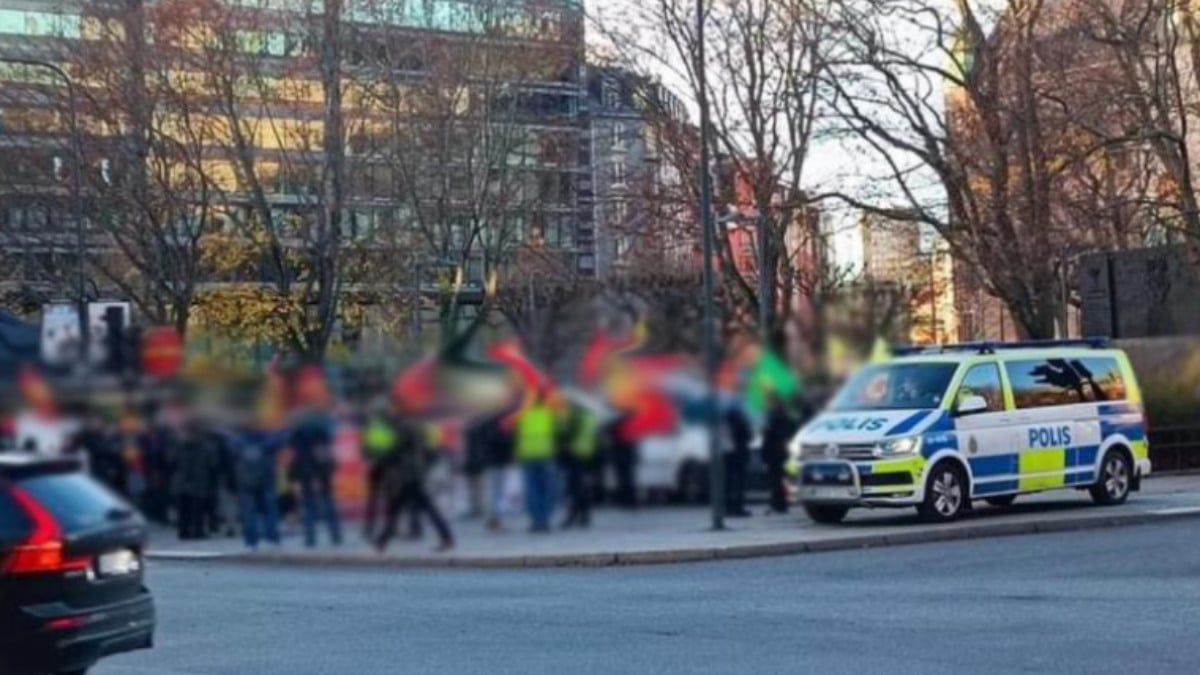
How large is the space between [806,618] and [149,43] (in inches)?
476

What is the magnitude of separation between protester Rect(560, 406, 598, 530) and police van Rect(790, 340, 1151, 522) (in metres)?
0.54

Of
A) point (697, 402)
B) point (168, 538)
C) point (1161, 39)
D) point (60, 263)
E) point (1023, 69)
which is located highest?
point (1161, 39)

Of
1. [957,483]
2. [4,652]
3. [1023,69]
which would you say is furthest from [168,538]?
[1023,69]

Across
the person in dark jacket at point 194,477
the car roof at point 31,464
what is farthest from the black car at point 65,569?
the person in dark jacket at point 194,477

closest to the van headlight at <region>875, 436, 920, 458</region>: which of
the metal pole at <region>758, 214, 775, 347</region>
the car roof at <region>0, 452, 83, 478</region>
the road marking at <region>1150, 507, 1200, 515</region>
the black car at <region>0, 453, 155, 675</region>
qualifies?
the metal pole at <region>758, 214, 775, 347</region>

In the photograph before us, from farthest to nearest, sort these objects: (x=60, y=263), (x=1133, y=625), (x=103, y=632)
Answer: (x=1133, y=625) → (x=103, y=632) → (x=60, y=263)

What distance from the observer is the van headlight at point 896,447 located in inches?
173

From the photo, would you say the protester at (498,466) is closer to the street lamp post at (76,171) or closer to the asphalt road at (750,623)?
the street lamp post at (76,171)

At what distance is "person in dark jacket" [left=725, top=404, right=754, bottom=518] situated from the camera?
273 cm

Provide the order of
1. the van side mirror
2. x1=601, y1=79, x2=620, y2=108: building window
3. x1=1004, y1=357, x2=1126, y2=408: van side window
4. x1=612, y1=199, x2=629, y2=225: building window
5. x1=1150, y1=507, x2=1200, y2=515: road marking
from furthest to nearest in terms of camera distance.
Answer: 1. x1=1150, y1=507, x2=1200, y2=515: road marking
2. x1=1004, y1=357, x2=1126, y2=408: van side window
3. the van side mirror
4. x1=601, y1=79, x2=620, y2=108: building window
5. x1=612, y1=199, x2=629, y2=225: building window

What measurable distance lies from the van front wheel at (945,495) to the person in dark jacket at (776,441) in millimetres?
5300

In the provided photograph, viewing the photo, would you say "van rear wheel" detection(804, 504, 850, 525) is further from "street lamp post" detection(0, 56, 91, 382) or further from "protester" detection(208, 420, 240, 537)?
"street lamp post" detection(0, 56, 91, 382)

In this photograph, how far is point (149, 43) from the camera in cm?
289

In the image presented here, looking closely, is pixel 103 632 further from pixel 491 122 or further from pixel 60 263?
pixel 491 122
